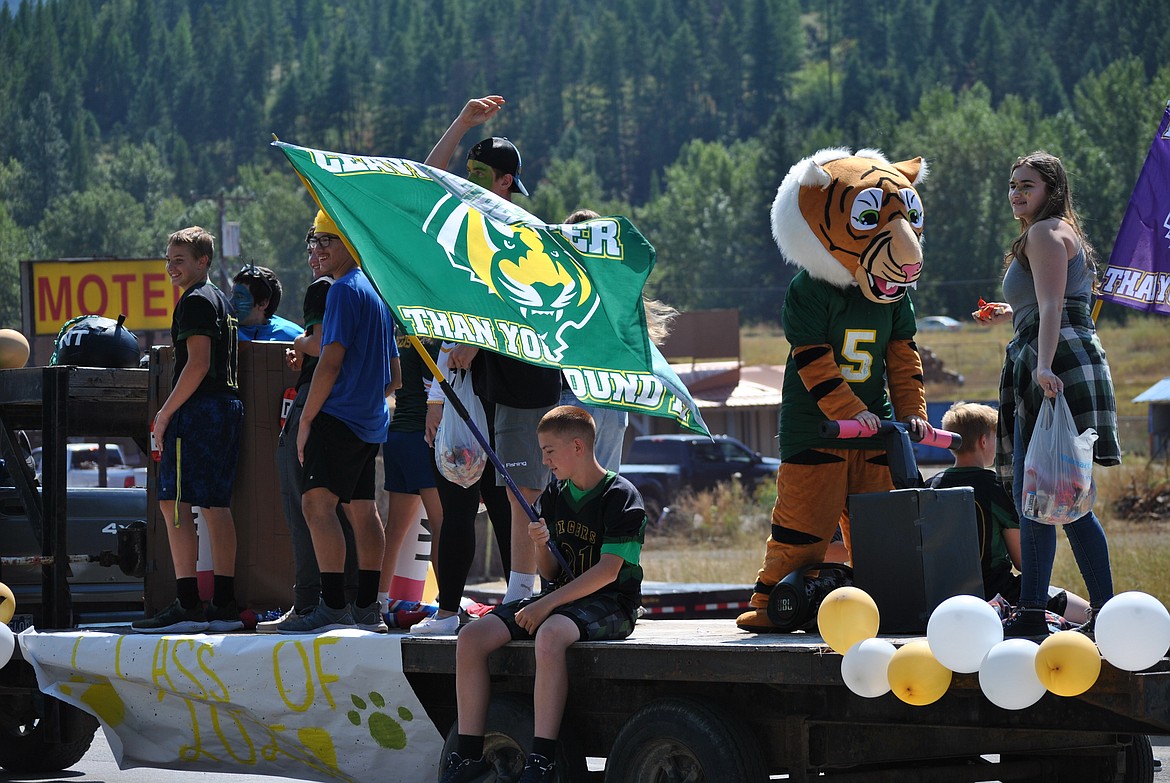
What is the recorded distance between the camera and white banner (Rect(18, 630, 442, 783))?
6.17 m

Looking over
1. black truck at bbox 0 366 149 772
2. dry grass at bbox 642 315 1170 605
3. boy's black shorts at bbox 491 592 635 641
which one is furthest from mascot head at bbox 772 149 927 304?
dry grass at bbox 642 315 1170 605

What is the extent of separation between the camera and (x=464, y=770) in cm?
558

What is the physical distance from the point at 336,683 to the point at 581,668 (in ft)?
3.90

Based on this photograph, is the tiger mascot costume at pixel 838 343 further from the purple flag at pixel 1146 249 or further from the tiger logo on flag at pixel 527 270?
the purple flag at pixel 1146 249

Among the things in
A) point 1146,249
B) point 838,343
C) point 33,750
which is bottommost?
point 33,750

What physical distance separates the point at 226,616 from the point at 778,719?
3011 mm

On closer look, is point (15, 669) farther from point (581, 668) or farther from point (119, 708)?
point (581, 668)

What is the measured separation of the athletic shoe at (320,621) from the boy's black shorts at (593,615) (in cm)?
107

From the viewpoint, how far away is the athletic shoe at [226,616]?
276 inches

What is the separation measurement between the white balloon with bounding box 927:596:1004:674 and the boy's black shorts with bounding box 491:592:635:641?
138cm

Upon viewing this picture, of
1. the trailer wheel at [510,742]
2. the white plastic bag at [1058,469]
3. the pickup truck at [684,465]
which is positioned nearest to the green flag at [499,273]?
the trailer wheel at [510,742]

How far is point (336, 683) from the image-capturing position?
616 cm

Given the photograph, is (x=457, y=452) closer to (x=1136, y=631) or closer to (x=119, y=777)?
(x=1136, y=631)

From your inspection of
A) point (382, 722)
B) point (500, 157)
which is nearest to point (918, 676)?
point (382, 722)
